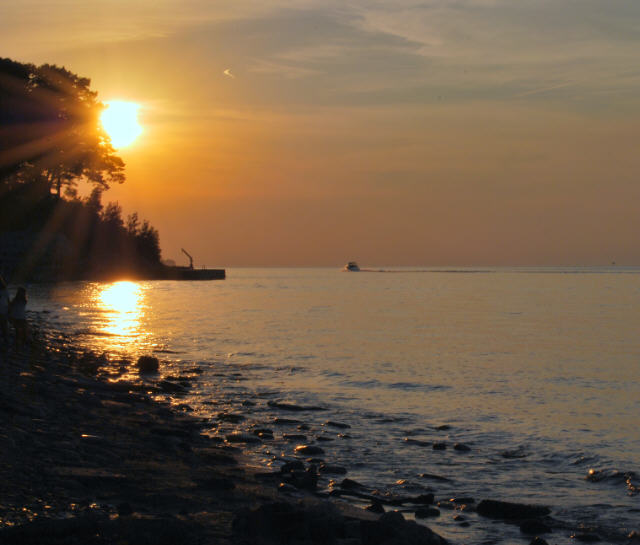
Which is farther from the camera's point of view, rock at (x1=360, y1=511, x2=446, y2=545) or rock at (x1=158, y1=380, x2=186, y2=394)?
rock at (x1=158, y1=380, x2=186, y2=394)

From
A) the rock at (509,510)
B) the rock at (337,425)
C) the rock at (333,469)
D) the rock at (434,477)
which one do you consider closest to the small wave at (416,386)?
the rock at (337,425)

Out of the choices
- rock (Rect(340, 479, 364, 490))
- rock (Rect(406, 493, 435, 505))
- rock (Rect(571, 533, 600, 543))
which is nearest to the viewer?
rock (Rect(571, 533, 600, 543))

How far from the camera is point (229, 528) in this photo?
26.9ft

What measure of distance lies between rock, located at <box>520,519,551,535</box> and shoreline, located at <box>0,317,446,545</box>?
2.20 meters

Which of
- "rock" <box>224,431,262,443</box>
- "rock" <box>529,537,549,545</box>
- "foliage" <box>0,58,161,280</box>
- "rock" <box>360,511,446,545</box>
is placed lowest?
"rock" <box>224,431,262,443</box>

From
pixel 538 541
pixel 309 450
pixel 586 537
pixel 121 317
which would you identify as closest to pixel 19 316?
pixel 309 450

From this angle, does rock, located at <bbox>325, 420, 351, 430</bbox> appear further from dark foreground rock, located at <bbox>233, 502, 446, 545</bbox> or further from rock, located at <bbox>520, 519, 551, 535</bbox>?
dark foreground rock, located at <bbox>233, 502, 446, 545</bbox>

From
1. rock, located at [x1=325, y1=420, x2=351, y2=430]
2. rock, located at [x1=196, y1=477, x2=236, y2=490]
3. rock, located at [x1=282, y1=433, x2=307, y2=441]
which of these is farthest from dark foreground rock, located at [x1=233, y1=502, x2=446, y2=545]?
rock, located at [x1=325, y1=420, x2=351, y2=430]

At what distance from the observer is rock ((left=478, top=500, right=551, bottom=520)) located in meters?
10.4

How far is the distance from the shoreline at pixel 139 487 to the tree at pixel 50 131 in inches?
2281

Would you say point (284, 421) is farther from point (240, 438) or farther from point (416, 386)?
point (416, 386)

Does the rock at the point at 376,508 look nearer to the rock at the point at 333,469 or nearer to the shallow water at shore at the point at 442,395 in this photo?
the shallow water at shore at the point at 442,395

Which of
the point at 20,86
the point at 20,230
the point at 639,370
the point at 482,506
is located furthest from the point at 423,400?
the point at 20,230

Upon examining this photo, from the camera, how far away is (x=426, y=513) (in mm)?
10352
